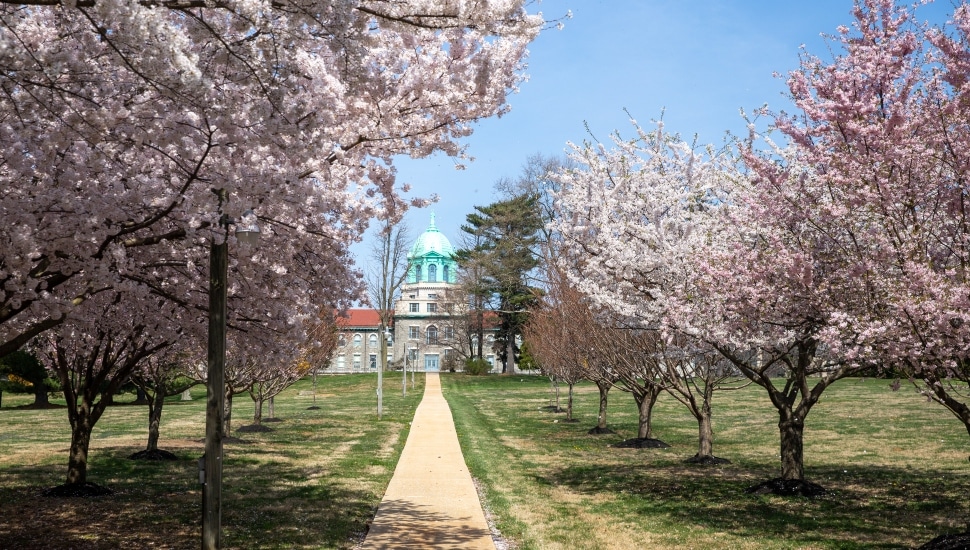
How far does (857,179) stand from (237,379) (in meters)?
18.1

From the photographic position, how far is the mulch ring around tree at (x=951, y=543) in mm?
8484

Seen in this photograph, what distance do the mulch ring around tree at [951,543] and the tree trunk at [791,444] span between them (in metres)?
4.53

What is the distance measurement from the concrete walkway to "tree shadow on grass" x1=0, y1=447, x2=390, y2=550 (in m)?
0.39

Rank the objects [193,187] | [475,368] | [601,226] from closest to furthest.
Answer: [193,187]
[601,226]
[475,368]

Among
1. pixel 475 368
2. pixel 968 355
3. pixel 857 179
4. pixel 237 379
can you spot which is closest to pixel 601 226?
pixel 857 179

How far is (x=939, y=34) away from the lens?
8.52 metres

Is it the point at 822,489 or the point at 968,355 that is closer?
the point at 968,355

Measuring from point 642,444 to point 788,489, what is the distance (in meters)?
9.20

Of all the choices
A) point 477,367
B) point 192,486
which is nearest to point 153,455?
point 192,486

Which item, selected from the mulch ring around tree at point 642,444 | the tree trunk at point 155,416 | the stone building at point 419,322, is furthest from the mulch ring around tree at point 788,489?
the stone building at point 419,322

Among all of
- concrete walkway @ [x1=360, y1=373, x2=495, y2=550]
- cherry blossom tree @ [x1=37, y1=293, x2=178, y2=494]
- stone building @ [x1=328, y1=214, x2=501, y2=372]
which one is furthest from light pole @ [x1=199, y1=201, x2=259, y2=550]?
stone building @ [x1=328, y1=214, x2=501, y2=372]

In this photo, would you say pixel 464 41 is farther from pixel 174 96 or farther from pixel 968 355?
pixel 968 355

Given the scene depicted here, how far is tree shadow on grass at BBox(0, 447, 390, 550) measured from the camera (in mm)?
9977

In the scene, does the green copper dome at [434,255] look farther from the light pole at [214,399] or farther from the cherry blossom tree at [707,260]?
the light pole at [214,399]
